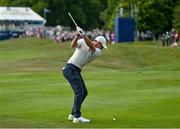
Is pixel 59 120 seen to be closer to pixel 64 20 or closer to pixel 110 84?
pixel 110 84

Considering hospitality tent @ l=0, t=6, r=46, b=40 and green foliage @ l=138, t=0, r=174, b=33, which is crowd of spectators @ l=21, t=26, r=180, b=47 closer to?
green foliage @ l=138, t=0, r=174, b=33

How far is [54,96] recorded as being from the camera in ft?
62.6

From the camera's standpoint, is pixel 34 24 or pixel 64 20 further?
pixel 64 20

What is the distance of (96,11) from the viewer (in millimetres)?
127500

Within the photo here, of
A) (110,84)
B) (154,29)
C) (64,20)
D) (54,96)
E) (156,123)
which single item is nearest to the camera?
(156,123)

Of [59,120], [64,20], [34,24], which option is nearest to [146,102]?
[59,120]

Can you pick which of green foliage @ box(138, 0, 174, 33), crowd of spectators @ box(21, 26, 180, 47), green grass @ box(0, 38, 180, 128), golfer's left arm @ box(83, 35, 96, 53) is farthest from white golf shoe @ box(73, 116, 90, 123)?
green foliage @ box(138, 0, 174, 33)

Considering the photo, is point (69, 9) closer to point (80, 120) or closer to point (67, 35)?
point (67, 35)

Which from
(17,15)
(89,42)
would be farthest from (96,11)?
(89,42)

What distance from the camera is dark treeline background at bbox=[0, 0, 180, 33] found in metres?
81.4

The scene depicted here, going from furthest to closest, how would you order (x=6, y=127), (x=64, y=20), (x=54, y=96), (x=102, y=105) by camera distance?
(x=64, y=20) < (x=54, y=96) < (x=102, y=105) < (x=6, y=127)

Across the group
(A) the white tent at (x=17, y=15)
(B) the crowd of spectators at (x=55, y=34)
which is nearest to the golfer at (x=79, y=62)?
(B) the crowd of spectators at (x=55, y=34)

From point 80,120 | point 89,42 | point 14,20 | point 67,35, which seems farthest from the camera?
point 14,20

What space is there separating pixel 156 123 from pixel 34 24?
87.7 metres
